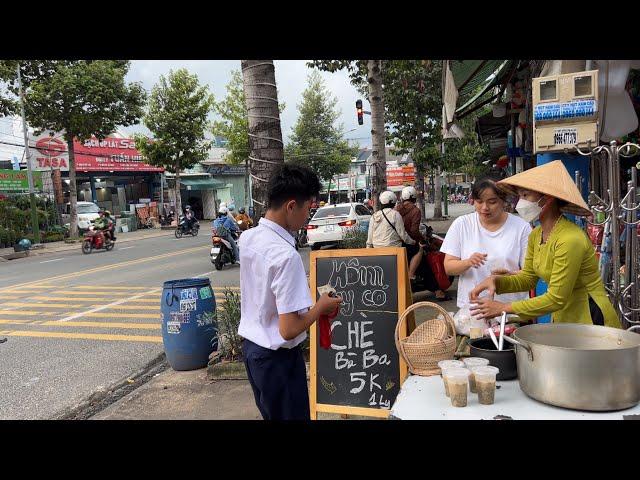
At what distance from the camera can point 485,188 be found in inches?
131

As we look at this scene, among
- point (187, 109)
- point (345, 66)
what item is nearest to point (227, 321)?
point (345, 66)

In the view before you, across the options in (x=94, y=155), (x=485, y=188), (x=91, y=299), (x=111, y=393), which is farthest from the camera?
(x=94, y=155)

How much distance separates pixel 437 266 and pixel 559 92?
15.2ft

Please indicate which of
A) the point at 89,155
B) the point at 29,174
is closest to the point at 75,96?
the point at 29,174

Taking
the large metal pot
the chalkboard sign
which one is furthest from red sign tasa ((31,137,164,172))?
the large metal pot

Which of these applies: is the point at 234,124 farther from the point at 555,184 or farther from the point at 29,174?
the point at 555,184

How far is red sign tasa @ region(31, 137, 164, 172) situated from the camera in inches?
1221

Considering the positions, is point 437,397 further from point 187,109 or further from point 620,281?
point 187,109

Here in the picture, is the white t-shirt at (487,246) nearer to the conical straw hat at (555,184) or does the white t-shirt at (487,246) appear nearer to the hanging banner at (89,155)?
the conical straw hat at (555,184)

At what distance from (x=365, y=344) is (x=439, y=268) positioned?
14.2ft

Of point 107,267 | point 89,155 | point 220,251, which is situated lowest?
point 107,267

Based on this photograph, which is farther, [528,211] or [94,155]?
[94,155]

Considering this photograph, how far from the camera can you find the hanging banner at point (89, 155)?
30938 millimetres
